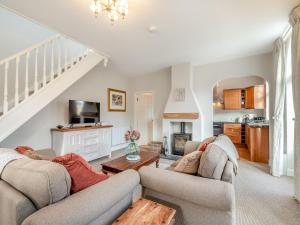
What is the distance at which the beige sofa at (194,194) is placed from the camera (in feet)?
4.01

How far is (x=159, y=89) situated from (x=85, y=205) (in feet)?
14.8

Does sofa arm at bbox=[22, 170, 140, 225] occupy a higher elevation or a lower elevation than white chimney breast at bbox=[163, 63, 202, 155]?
lower

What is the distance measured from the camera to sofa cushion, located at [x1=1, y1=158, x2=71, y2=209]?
0.89 meters

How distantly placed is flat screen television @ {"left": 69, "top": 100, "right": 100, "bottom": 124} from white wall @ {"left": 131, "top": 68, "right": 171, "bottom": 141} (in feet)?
6.31

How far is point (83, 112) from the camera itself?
12.7ft

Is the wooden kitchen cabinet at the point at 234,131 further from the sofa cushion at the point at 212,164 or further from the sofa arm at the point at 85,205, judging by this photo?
the sofa arm at the point at 85,205

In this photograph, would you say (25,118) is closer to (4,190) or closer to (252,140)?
(4,190)

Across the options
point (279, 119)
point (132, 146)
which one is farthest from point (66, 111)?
point (279, 119)

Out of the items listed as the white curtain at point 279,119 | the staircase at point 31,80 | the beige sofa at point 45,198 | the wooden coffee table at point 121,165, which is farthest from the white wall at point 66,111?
the white curtain at point 279,119

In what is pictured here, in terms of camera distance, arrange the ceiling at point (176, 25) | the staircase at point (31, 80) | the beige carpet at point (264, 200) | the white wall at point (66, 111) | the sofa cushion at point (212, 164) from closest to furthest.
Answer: the sofa cushion at point (212, 164)
the beige carpet at point (264, 200)
the ceiling at point (176, 25)
the staircase at point (31, 80)
the white wall at point (66, 111)

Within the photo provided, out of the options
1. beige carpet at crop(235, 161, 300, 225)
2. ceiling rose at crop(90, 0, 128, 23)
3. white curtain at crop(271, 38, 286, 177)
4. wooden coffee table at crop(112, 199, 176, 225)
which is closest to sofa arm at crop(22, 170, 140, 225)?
wooden coffee table at crop(112, 199, 176, 225)

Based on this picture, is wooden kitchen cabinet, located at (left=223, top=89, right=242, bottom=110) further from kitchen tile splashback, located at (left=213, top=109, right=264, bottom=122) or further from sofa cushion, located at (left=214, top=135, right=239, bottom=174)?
sofa cushion, located at (left=214, top=135, right=239, bottom=174)

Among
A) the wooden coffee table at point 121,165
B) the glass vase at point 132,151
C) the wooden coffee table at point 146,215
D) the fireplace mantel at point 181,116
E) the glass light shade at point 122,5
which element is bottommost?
the wooden coffee table at point 121,165

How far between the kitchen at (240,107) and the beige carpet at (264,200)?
238cm
